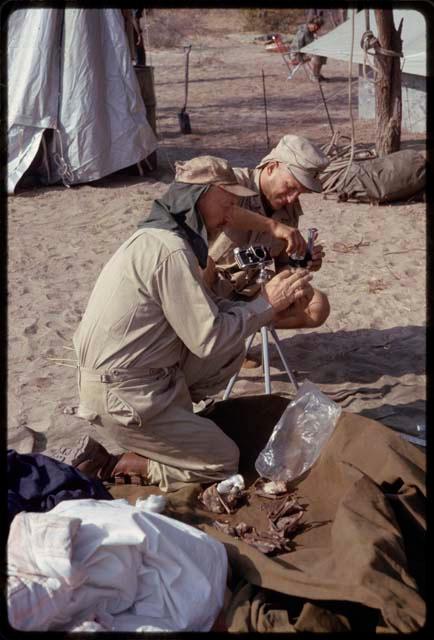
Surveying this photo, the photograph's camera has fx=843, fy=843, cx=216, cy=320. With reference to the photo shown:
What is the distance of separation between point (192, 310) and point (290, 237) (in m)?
1.09

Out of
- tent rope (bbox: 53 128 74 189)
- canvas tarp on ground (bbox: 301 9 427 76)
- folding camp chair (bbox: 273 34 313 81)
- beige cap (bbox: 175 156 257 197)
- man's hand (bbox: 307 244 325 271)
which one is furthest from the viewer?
folding camp chair (bbox: 273 34 313 81)

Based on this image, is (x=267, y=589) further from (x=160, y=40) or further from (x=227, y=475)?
(x=160, y=40)

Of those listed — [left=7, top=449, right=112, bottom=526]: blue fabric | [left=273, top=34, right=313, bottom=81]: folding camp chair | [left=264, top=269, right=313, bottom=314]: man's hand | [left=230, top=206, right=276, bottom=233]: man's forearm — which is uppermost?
[left=230, top=206, right=276, bottom=233]: man's forearm

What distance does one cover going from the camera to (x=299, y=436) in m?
3.39

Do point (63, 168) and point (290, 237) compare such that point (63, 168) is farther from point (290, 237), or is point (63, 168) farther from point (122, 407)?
point (122, 407)

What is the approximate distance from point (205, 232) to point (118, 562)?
1.31m

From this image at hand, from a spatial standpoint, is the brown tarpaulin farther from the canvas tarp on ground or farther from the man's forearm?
the canvas tarp on ground

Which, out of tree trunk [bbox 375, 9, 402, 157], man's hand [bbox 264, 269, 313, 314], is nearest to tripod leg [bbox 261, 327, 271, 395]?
man's hand [bbox 264, 269, 313, 314]

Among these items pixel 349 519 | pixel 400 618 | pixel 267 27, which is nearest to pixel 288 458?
pixel 349 519

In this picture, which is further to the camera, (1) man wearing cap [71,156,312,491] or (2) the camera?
(2) the camera

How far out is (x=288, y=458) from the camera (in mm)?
3338

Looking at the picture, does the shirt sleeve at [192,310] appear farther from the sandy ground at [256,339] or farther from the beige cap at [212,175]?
the sandy ground at [256,339]

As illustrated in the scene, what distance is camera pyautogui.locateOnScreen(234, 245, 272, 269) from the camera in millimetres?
3801

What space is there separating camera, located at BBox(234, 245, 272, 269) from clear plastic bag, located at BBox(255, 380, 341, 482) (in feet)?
2.16
